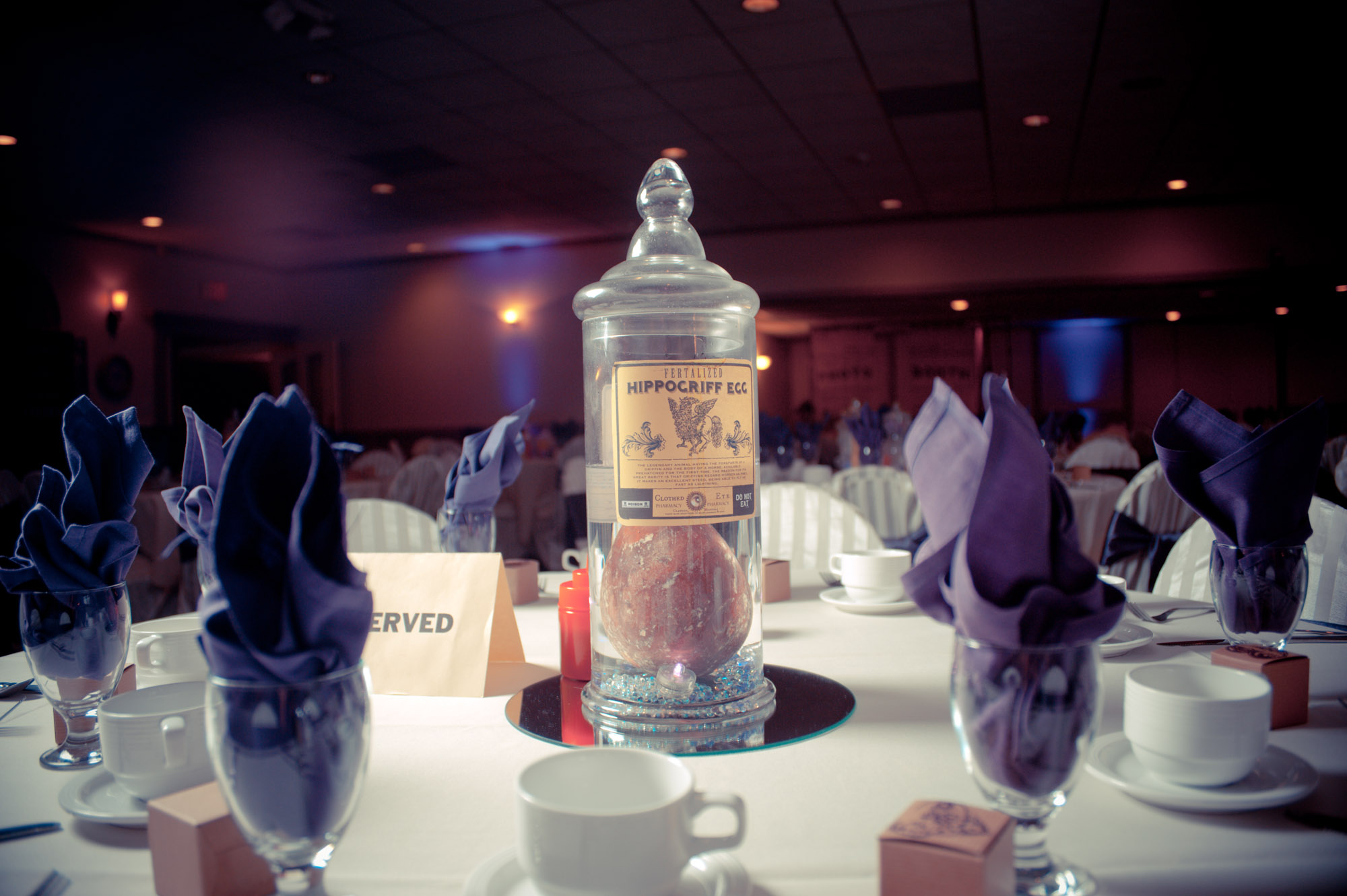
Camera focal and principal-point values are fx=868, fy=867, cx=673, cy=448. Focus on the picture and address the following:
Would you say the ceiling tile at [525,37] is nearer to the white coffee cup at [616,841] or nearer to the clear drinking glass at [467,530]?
the clear drinking glass at [467,530]

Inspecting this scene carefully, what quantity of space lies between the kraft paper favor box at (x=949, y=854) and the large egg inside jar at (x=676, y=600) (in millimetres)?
314

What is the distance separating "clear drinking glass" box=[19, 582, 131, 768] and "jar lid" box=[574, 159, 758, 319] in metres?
0.55

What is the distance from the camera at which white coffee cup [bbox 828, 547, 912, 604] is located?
131 centimetres

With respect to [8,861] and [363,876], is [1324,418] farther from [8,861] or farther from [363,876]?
[8,861]

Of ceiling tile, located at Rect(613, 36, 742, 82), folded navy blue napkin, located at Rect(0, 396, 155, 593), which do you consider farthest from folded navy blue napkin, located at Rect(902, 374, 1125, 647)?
ceiling tile, located at Rect(613, 36, 742, 82)

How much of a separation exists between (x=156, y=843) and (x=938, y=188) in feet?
24.3

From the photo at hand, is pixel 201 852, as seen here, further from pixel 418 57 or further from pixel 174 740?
pixel 418 57

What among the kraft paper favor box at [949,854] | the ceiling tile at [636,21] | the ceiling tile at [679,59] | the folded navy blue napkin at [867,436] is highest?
the ceiling tile at [679,59]

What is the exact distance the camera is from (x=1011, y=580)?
1.74 ft

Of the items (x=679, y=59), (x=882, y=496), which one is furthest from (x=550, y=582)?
(x=679, y=59)

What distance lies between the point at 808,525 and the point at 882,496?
1.73m

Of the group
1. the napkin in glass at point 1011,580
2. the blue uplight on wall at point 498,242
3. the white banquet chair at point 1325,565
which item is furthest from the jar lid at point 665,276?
the blue uplight on wall at point 498,242

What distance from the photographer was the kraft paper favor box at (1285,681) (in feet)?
2.53

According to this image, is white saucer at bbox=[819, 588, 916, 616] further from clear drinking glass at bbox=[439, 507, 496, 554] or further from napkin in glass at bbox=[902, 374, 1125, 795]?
napkin in glass at bbox=[902, 374, 1125, 795]
